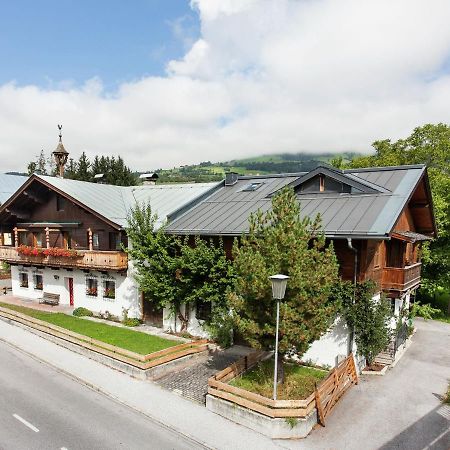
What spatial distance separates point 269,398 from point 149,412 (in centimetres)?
384

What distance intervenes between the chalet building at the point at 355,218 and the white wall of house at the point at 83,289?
16.4 ft

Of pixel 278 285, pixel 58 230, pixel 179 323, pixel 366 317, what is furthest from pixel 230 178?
pixel 278 285

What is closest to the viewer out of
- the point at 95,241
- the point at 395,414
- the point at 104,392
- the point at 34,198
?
the point at 395,414

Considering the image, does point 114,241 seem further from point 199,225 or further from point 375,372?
point 375,372

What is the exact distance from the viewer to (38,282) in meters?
27.2

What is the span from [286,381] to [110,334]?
9694 mm

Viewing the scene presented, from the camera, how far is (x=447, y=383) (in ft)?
50.0

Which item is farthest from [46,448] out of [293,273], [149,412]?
[293,273]

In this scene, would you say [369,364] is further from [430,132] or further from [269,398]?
[430,132]

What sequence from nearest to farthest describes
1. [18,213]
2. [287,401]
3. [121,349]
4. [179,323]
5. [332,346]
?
1. [287,401]
2. [332,346]
3. [121,349]
4. [179,323]
5. [18,213]

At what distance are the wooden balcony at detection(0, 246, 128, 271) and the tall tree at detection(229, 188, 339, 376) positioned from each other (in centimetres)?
1090

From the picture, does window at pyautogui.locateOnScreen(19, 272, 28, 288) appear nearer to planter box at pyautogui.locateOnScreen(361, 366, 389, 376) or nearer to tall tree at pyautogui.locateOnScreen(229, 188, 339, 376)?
tall tree at pyautogui.locateOnScreen(229, 188, 339, 376)

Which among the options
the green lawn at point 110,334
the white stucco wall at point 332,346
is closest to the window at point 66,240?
the green lawn at point 110,334

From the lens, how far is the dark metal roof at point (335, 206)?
50.8ft
